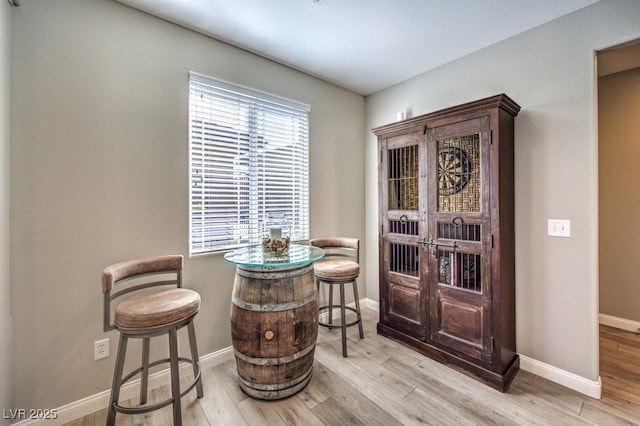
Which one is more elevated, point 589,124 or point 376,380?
point 589,124

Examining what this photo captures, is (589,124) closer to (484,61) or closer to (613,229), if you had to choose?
(484,61)

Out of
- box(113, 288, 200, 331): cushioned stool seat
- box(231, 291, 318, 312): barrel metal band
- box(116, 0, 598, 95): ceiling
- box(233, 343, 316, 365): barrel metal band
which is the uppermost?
box(116, 0, 598, 95): ceiling

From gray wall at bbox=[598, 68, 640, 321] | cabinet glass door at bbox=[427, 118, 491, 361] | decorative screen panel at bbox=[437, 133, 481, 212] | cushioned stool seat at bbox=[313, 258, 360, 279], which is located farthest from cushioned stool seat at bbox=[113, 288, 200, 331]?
gray wall at bbox=[598, 68, 640, 321]

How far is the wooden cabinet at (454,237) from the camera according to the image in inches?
76.7

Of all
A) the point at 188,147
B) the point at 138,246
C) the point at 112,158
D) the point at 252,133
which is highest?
the point at 252,133

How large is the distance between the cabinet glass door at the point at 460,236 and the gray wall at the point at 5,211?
8.77 ft

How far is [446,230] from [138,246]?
2.31m

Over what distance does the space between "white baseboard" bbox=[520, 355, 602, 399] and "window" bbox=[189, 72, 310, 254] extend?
6.92 feet

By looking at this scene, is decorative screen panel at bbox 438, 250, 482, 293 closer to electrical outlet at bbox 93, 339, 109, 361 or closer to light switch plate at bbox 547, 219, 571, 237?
light switch plate at bbox 547, 219, 571, 237

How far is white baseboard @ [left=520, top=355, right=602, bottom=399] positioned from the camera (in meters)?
1.80

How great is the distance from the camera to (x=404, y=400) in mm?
1777

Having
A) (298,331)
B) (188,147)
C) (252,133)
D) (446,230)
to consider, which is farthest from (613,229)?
(188,147)

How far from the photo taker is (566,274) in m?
1.95

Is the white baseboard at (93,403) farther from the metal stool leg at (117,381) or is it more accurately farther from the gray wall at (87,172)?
the metal stool leg at (117,381)
